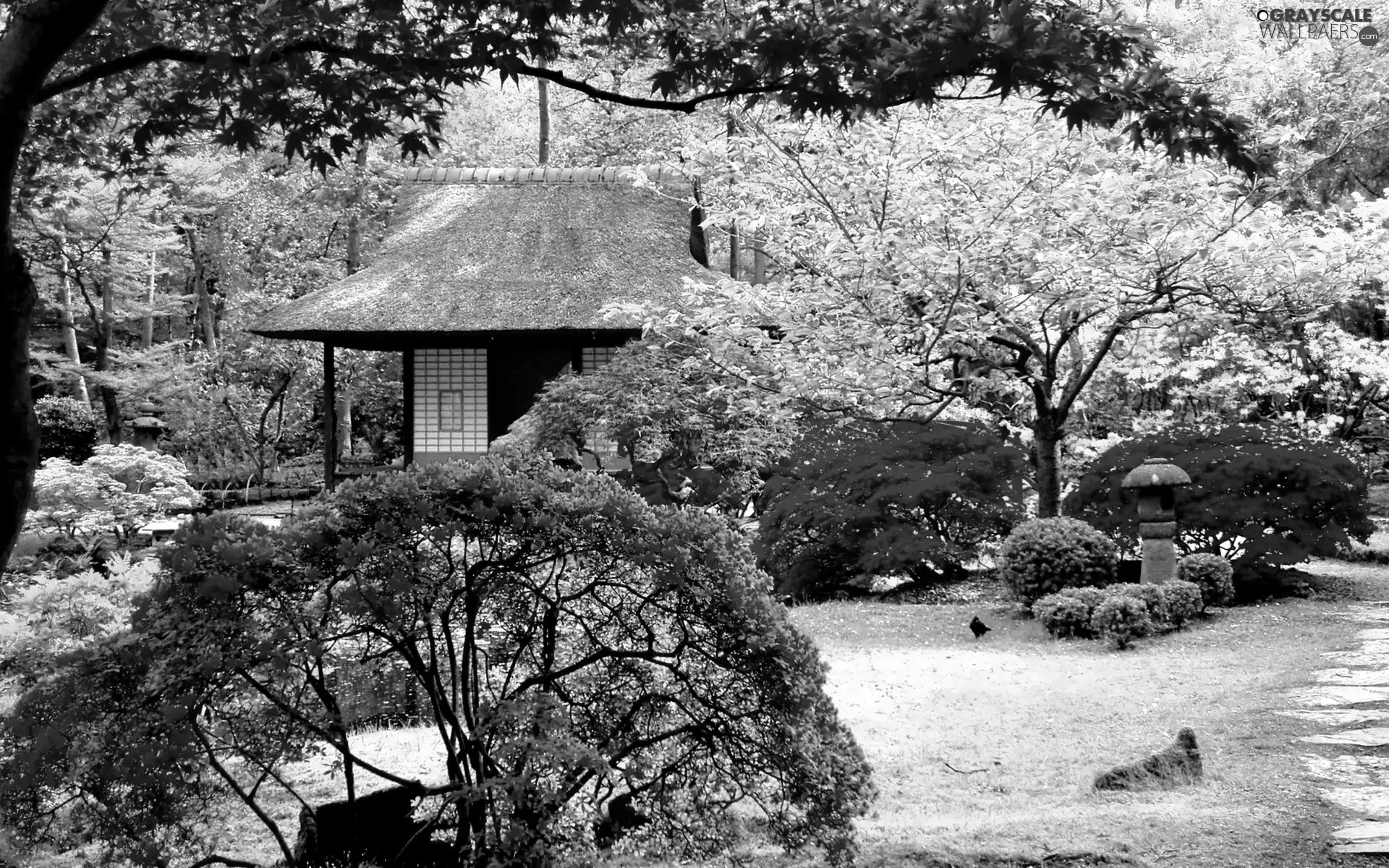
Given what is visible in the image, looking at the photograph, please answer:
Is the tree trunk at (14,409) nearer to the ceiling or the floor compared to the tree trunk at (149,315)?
nearer to the floor

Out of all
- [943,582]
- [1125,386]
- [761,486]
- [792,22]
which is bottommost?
[943,582]

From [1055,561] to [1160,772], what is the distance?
517cm

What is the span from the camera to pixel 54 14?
2.89 metres

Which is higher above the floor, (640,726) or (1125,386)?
(1125,386)

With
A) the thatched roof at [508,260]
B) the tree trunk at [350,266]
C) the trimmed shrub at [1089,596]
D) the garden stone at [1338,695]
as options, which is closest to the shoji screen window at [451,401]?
the thatched roof at [508,260]

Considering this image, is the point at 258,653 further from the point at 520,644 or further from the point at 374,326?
the point at 374,326

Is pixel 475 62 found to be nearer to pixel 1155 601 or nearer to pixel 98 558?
pixel 1155 601

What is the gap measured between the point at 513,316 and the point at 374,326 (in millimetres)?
2045

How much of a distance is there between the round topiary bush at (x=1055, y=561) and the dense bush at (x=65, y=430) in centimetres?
1808

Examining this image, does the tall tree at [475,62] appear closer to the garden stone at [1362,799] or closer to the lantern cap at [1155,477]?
the garden stone at [1362,799]

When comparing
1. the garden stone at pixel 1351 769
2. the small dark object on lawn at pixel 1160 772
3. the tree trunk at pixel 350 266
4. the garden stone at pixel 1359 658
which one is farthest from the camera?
the tree trunk at pixel 350 266

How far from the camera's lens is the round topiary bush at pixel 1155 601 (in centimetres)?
883

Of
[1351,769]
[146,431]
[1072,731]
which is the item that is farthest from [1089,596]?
[146,431]

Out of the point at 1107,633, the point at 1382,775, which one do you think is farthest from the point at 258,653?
the point at 1107,633
